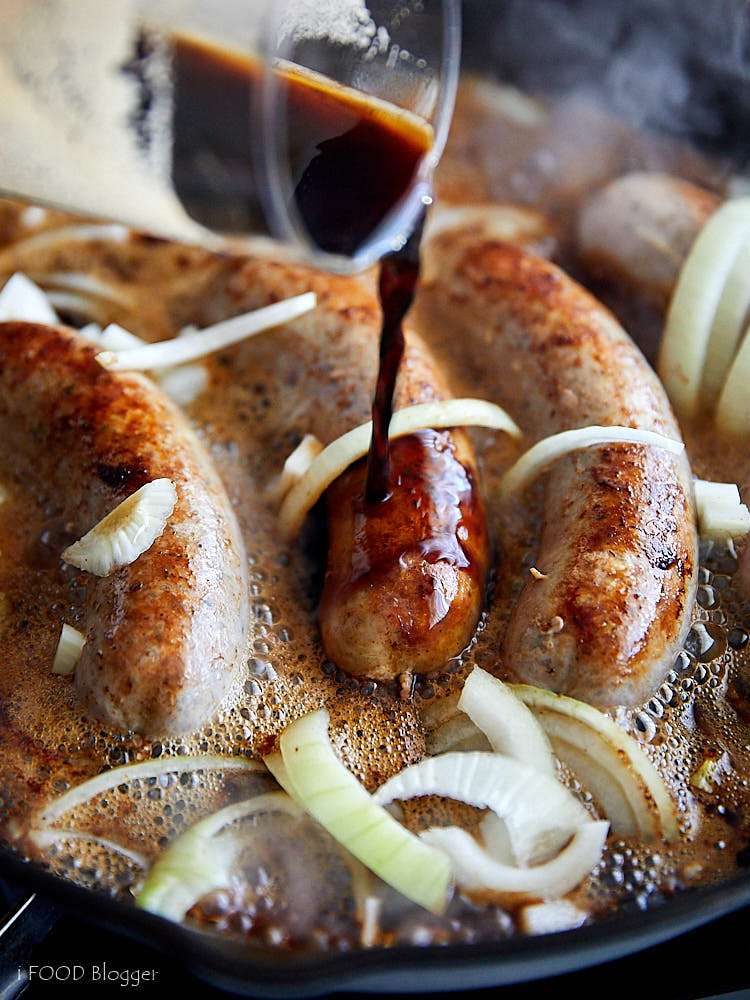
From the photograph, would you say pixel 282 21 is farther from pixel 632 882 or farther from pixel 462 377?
pixel 632 882

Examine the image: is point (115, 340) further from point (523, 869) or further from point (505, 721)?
point (523, 869)

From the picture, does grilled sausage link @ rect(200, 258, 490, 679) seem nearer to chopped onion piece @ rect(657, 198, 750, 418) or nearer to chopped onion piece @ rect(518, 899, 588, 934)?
chopped onion piece @ rect(518, 899, 588, 934)

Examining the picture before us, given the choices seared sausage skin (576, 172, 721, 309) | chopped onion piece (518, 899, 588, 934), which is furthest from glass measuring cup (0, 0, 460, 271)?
chopped onion piece (518, 899, 588, 934)

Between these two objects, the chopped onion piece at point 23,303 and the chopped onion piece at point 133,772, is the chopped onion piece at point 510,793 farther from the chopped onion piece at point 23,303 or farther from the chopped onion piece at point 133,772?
the chopped onion piece at point 23,303

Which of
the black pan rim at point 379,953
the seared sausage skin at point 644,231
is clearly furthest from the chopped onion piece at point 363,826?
the seared sausage skin at point 644,231

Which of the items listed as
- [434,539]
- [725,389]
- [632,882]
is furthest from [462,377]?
[632,882]

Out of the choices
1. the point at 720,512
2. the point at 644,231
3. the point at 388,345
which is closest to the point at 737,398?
the point at 720,512
